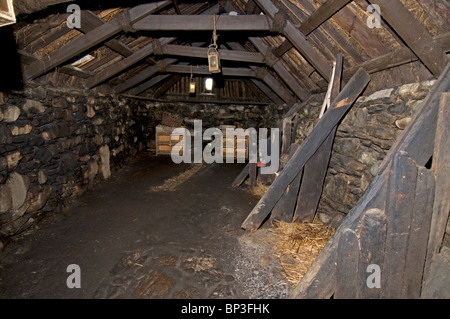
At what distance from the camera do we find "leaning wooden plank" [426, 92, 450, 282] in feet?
5.49

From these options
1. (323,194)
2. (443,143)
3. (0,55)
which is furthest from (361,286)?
(0,55)

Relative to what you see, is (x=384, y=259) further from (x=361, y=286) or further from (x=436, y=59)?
(x=436, y=59)

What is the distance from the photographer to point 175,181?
6242mm

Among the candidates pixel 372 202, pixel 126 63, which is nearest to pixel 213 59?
pixel 126 63

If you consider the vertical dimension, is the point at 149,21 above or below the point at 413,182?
above

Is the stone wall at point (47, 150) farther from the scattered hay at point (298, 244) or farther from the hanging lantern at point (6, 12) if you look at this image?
the scattered hay at point (298, 244)

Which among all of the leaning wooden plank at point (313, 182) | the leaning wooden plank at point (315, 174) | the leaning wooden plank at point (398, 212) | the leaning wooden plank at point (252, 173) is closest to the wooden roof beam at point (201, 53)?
the leaning wooden plank at point (315, 174)

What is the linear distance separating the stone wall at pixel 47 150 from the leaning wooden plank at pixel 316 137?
3.79 m

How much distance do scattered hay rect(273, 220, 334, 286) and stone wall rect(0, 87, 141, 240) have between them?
412cm

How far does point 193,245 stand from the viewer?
3.24 m

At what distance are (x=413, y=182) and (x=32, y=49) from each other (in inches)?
210

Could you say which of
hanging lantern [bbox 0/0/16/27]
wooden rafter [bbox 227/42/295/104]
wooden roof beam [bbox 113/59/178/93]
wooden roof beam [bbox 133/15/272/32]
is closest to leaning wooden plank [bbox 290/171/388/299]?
hanging lantern [bbox 0/0/16/27]

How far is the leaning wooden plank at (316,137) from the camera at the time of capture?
327cm

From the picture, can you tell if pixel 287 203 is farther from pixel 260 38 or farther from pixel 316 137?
pixel 260 38
